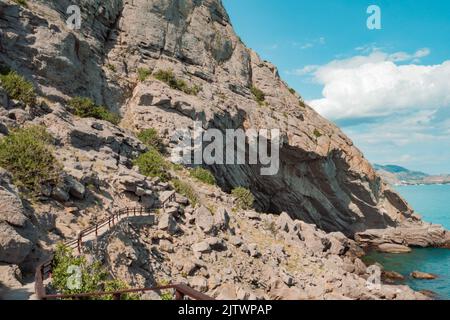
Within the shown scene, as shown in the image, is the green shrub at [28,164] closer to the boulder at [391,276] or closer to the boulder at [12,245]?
the boulder at [12,245]

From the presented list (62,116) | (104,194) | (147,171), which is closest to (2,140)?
(104,194)

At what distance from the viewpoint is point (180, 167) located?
35.8 metres

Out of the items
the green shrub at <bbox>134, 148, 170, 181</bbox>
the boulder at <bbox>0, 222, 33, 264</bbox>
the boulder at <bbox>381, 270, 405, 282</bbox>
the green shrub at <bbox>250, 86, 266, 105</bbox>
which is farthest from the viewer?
the green shrub at <bbox>250, 86, 266, 105</bbox>

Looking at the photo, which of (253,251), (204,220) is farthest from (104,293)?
(253,251)

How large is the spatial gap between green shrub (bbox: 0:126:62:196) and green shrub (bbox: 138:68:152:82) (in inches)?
1015

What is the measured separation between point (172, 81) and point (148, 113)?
7.26 meters

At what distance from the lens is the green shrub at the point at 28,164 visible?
58.0ft

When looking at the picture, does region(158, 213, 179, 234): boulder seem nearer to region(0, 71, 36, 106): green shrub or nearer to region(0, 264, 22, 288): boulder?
region(0, 264, 22, 288): boulder

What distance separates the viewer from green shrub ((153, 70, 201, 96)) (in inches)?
1768

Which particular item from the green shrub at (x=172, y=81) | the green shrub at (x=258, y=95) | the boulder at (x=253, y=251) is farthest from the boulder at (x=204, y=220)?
the green shrub at (x=258, y=95)

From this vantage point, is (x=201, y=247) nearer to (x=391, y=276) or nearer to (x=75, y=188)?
(x=75, y=188)

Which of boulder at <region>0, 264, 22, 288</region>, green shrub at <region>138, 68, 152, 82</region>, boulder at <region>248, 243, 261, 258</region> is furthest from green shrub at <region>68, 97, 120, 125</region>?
boulder at <region>0, 264, 22, 288</region>
